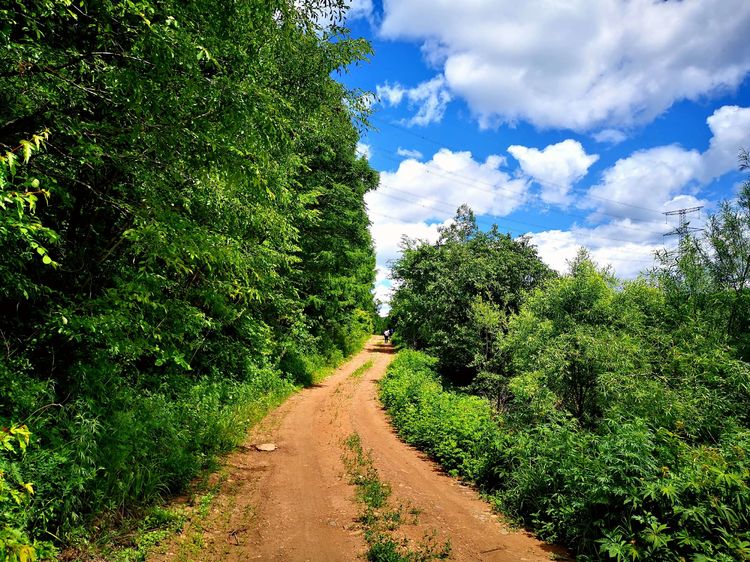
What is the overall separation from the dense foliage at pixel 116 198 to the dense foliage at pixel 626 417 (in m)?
6.50

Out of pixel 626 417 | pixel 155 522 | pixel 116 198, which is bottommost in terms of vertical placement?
pixel 155 522

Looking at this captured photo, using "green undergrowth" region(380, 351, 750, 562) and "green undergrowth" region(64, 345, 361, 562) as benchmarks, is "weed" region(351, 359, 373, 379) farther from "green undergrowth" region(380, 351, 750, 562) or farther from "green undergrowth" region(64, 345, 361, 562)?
"green undergrowth" region(380, 351, 750, 562)

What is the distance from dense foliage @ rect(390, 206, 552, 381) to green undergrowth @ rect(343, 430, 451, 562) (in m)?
12.2

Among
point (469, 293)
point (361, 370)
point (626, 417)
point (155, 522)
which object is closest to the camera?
point (155, 522)

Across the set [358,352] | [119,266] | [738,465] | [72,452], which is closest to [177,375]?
[119,266]

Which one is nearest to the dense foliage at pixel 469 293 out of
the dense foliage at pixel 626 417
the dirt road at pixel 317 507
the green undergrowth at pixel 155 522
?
the dense foliage at pixel 626 417

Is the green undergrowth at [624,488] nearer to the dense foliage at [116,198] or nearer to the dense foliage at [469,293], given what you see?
the dense foliage at [116,198]

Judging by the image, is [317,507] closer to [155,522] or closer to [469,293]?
[155,522]

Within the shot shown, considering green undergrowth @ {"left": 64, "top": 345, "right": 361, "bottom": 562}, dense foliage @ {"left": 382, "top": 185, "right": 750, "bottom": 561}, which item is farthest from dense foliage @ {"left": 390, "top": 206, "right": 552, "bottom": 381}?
green undergrowth @ {"left": 64, "top": 345, "right": 361, "bottom": 562}

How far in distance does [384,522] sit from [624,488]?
12.2ft

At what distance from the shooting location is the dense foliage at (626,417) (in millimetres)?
5133

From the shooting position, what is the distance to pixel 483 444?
31.7ft

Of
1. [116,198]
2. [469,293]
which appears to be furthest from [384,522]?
[469,293]

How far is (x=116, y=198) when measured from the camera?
6008mm
